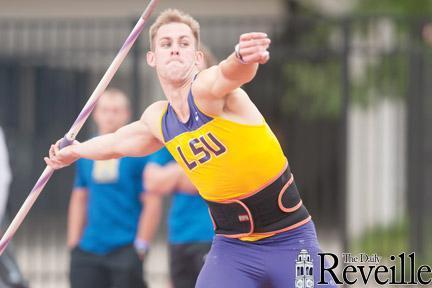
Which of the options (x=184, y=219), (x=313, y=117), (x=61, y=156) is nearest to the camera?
(x=61, y=156)

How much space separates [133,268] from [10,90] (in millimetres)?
4691

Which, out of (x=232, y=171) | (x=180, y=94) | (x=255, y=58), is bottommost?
(x=232, y=171)

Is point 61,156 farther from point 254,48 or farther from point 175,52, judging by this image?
point 254,48

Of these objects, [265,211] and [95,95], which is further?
[95,95]

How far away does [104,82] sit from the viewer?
6.03 meters

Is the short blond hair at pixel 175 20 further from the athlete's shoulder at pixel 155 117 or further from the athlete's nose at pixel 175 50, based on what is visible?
the athlete's shoulder at pixel 155 117

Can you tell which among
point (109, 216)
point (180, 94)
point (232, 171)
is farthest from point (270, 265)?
point (109, 216)

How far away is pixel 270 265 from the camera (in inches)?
223

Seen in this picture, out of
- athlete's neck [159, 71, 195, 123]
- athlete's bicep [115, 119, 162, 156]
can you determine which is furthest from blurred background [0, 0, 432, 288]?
athlete's neck [159, 71, 195, 123]

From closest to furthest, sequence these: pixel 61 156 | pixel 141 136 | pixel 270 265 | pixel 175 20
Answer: pixel 270 265
pixel 175 20
pixel 141 136
pixel 61 156

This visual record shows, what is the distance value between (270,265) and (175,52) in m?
1.13

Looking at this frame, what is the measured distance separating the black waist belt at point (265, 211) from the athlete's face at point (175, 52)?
0.67m

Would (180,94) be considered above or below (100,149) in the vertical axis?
above

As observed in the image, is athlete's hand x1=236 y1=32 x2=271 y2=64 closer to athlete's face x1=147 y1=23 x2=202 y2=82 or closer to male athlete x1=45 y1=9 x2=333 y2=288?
male athlete x1=45 y1=9 x2=333 y2=288
